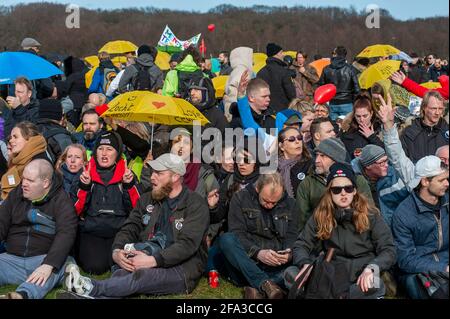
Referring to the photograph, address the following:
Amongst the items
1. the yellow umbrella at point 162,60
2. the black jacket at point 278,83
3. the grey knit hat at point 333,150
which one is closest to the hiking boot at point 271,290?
the grey knit hat at point 333,150

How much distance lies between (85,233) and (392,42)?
18864 millimetres

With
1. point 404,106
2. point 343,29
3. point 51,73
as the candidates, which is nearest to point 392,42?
point 343,29

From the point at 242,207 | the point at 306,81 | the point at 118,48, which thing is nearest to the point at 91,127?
the point at 242,207

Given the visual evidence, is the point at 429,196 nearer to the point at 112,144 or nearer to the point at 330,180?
the point at 330,180

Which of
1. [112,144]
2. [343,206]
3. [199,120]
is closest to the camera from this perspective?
[343,206]

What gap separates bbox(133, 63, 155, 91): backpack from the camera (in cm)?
1123

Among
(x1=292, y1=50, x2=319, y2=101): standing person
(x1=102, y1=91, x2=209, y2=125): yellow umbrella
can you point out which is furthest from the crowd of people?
(x1=292, y1=50, x2=319, y2=101): standing person

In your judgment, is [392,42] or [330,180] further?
[392,42]

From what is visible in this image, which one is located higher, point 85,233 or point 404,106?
point 404,106

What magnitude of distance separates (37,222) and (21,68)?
4446 mm

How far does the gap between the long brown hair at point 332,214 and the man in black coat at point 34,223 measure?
2217 millimetres

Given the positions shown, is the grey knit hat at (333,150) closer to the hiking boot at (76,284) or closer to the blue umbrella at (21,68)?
the hiking boot at (76,284)
